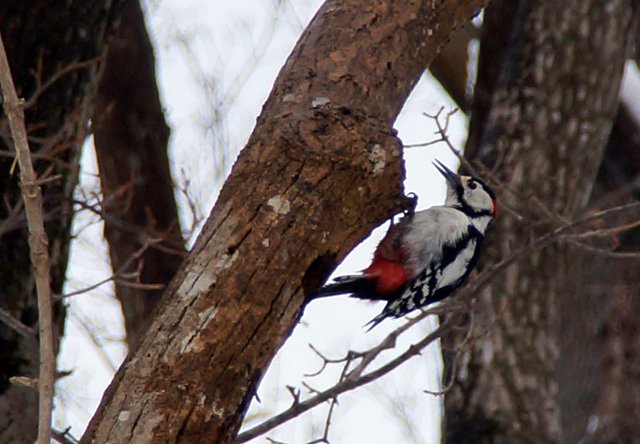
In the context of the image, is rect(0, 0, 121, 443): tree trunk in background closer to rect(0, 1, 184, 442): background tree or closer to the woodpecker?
rect(0, 1, 184, 442): background tree

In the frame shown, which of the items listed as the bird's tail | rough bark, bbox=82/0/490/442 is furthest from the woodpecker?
rough bark, bbox=82/0/490/442

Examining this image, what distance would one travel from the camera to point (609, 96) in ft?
18.8

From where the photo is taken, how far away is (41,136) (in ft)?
13.6

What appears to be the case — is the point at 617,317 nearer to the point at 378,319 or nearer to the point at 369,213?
the point at 378,319

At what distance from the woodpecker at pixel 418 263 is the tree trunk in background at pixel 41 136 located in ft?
3.59

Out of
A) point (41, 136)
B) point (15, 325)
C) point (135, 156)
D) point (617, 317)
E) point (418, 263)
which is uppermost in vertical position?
point (135, 156)

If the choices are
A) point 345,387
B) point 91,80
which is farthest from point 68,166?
point 345,387

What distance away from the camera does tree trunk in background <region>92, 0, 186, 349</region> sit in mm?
5727

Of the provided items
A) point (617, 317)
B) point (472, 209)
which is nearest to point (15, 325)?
point (472, 209)

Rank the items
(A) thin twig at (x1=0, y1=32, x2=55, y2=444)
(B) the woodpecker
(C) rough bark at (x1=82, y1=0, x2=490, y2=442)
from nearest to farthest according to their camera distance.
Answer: (A) thin twig at (x1=0, y1=32, x2=55, y2=444), (C) rough bark at (x1=82, y1=0, x2=490, y2=442), (B) the woodpecker

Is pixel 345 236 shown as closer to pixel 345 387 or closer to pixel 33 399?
pixel 345 387

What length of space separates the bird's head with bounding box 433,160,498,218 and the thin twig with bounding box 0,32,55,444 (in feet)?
11.1

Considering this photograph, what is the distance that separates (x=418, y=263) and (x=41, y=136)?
5.47 feet

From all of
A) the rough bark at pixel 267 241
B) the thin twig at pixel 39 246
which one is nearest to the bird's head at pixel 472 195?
the rough bark at pixel 267 241
